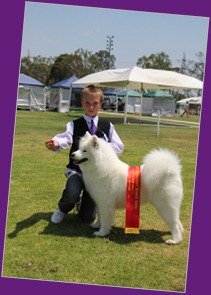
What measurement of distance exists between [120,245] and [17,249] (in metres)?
1.12

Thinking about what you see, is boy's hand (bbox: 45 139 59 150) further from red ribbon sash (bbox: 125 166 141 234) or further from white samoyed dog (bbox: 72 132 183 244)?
red ribbon sash (bbox: 125 166 141 234)

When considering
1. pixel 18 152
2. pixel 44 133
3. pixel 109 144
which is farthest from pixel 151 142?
pixel 109 144

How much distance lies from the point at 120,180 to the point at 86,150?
1.73ft

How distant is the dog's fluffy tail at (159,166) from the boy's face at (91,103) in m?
0.89

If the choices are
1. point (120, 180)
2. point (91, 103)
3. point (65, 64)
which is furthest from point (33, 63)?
point (65, 64)

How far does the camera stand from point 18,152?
721cm

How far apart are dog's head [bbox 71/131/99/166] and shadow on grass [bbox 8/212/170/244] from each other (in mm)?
934

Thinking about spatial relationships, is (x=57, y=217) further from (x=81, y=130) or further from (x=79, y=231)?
(x=81, y=130)

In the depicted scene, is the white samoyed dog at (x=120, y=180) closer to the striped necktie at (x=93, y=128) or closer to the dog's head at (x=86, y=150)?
the dog's head at (x=86, y=150)

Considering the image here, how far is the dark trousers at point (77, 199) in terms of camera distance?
3.97m

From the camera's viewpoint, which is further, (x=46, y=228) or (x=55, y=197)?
(x=55, y=197)

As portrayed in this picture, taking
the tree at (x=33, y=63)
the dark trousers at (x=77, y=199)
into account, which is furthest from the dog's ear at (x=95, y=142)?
the tree at (x=33, y=63)

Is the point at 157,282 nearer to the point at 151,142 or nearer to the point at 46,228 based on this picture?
the point at 46,228

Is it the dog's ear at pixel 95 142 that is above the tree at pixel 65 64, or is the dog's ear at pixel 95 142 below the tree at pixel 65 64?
below
